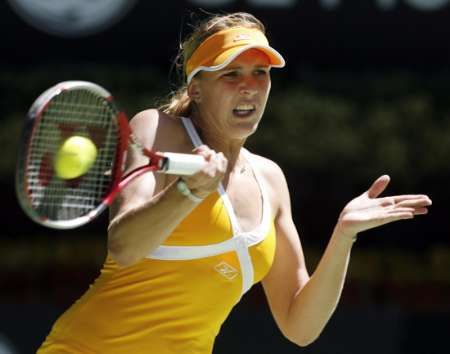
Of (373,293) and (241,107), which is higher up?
(241,107)

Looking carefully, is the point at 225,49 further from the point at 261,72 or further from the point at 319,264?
the point at 319,264

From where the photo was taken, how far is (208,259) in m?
3.39

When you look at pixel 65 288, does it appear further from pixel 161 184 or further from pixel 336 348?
pixel 161 184

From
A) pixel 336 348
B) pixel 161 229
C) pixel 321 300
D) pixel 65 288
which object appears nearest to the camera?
pixel 161 229

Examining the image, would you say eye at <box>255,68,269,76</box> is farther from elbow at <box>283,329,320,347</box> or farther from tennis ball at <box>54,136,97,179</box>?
elbow at <box>283,329,320,347</box>

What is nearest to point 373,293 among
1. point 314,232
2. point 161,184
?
point 314,232

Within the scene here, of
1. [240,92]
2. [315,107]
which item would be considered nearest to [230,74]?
[240,92]

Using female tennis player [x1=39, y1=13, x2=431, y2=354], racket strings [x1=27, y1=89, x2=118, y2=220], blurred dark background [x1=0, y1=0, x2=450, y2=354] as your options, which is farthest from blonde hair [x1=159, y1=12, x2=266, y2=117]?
blurred dark background [x1=0, y1=0, x2=450, y2=354]

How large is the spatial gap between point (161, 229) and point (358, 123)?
4.53 meters

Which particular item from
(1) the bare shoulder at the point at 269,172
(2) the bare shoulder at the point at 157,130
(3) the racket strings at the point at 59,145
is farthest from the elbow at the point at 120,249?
(1) the bare shoulder at the point at 269,172

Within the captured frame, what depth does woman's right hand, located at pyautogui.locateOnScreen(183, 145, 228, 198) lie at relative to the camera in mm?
2920

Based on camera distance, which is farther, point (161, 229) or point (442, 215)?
point (442, 215)

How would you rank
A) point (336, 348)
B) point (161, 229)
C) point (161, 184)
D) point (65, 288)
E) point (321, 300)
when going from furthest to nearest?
point (65, 288) → point (336, 348) → point (321, 300) → point (161, 184) → point (161, 229)

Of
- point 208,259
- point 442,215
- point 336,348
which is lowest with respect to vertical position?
point 336,348
